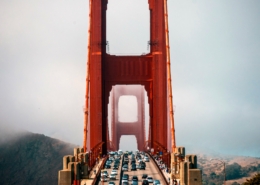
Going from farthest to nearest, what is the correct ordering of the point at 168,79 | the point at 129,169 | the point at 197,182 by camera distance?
the point at 168,79 → the point at 129,169 → the point at 197,182

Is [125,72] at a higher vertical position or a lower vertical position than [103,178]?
higher

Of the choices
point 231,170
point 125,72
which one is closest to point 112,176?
point 125,72

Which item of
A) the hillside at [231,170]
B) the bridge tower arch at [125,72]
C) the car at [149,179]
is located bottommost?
the hillside at [231,170]

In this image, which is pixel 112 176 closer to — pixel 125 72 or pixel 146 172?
pixel 146 172

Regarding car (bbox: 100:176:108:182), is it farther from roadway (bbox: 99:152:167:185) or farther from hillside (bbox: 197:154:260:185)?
hillside (bbox: 197:154:260:185)

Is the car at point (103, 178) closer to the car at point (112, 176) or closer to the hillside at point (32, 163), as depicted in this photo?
the car at point (112, 176)

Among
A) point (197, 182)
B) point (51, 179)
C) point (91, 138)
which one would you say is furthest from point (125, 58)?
point (51, 179)

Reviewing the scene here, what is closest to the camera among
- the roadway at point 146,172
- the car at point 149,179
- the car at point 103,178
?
the car at point 103,178

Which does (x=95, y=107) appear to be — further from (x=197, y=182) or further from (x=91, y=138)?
(x=197, y=182)

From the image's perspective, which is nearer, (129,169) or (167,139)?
(129,169)

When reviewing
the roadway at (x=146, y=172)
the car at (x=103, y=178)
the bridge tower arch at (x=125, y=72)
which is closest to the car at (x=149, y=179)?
the roadway at (x=146, y=172)

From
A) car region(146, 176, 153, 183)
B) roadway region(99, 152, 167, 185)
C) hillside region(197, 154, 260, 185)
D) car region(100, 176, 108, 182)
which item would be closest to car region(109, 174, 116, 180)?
roadway region(99, 152, 167, 185)
